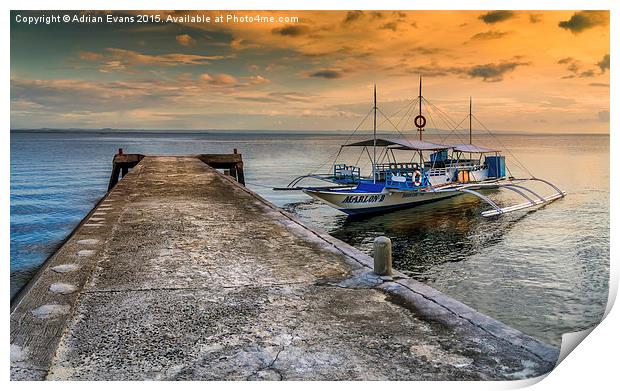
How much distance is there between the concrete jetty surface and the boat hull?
14.2 m

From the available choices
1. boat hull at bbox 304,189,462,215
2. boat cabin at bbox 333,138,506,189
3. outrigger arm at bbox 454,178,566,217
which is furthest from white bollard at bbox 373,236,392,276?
boat cabin at bbox 333,138,506,189

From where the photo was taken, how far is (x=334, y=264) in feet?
21.0

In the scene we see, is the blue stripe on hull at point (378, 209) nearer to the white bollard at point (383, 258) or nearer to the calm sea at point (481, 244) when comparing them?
the calm sea at point (481, 244)

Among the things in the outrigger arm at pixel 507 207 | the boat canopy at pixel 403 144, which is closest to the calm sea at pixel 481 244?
the outrigger arm at pixel 507 207

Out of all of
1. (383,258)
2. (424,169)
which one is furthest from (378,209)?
(383,258)

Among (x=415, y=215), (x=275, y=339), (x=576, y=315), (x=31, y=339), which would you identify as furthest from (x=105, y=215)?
(x=415, y=215)

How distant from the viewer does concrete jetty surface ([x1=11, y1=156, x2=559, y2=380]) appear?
3.73 metres

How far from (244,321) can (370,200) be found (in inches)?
724

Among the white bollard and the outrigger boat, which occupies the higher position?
the white bollard

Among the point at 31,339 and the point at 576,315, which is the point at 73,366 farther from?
the point at 576,315

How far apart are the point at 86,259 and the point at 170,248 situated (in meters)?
1.11

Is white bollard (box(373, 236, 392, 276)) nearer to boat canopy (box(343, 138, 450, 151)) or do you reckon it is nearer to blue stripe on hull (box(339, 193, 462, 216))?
blue stripe on hull (box(339, 193, 462, 216))

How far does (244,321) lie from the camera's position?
4523mm

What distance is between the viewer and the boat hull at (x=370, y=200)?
21750 millimetres
